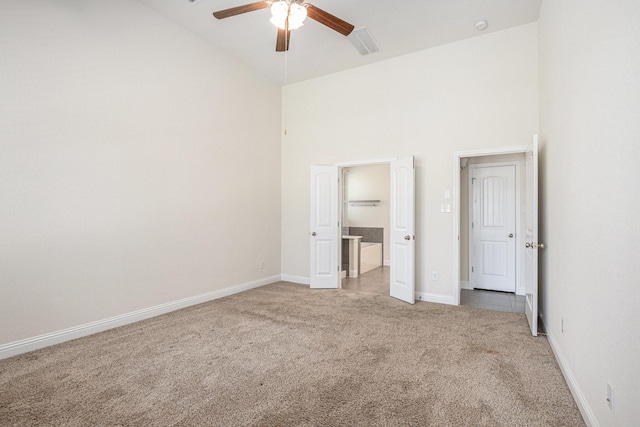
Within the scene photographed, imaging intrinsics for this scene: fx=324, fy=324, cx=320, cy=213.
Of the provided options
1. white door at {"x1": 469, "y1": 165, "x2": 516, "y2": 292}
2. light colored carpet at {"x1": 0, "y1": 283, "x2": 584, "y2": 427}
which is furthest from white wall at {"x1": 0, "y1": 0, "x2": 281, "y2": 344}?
white door at {"x1": 469, "y1": 165, "x2": 516, "y2": 292}

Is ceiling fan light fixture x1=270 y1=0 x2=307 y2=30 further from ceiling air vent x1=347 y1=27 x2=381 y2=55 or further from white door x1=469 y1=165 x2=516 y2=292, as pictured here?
white door x1=469 y1=165 x2=516 y2=292

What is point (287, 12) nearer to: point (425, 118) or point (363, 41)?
point (363, 41)

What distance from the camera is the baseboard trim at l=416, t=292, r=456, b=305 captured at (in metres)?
4.49

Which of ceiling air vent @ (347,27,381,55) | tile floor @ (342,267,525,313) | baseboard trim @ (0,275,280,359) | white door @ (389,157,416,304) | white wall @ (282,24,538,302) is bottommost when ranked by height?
tile floor @ (342,267,525,313)

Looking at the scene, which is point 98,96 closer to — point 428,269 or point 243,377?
point 243,377

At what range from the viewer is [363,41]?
4.45 meters

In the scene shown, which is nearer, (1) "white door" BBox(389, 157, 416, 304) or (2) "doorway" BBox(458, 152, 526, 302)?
(1) "white door" BBox(389, 157, 416, 304)

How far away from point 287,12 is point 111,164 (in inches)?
94.9

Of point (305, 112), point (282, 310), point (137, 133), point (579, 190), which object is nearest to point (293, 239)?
point (282, 310)

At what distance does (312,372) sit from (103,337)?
2242mm

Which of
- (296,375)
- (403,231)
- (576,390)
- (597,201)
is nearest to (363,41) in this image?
(403,231)

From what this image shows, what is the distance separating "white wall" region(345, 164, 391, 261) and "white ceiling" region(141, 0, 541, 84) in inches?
137

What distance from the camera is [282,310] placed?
4.17 m

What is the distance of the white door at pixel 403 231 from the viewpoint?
457cm
